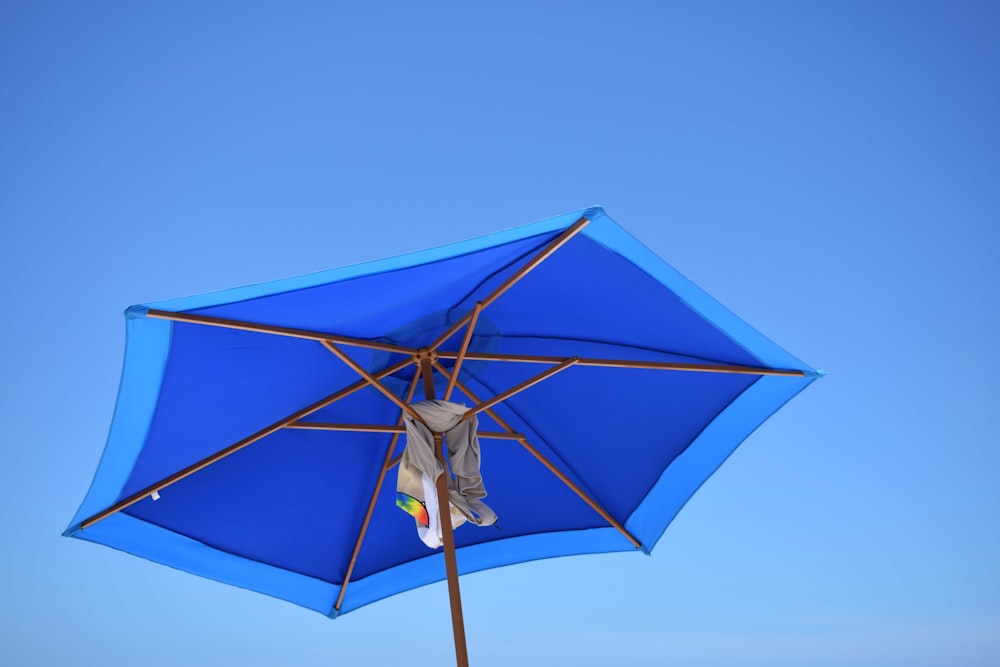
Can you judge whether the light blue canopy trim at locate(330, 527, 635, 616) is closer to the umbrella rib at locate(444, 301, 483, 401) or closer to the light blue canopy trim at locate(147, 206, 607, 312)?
the umbrella rib at locate(444, 301, 483, 401)

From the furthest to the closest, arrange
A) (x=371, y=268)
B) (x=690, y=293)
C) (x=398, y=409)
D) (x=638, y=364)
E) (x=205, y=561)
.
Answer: (x=398, y=409), (x=205, y=561), (x=638, y=364), (x=690, y=293), (x=371, y=268)

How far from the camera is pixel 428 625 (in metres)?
11.5

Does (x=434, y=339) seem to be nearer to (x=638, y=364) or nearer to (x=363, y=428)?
(x=363, y=428)

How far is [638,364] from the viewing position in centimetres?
406

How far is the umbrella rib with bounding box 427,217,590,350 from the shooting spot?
3.33m

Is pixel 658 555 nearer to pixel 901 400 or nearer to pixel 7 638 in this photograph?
pixel 901 400

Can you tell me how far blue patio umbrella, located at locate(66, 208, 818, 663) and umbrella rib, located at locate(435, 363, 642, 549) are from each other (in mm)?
12

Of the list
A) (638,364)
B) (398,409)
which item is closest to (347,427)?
(398,409)

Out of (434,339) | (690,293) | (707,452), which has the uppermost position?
(434,339)

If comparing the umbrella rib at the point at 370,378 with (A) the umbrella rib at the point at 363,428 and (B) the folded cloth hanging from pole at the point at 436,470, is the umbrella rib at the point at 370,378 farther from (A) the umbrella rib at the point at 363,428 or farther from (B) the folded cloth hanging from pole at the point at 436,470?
(A) the umbrella rib at the point at 363,428

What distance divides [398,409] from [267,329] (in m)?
1.26

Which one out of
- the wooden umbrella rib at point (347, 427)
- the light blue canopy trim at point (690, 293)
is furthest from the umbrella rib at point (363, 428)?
the light blue canopy trim at point (690, 293)

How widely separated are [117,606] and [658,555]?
251 inches

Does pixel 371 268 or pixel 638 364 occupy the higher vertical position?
pixel 638 364
